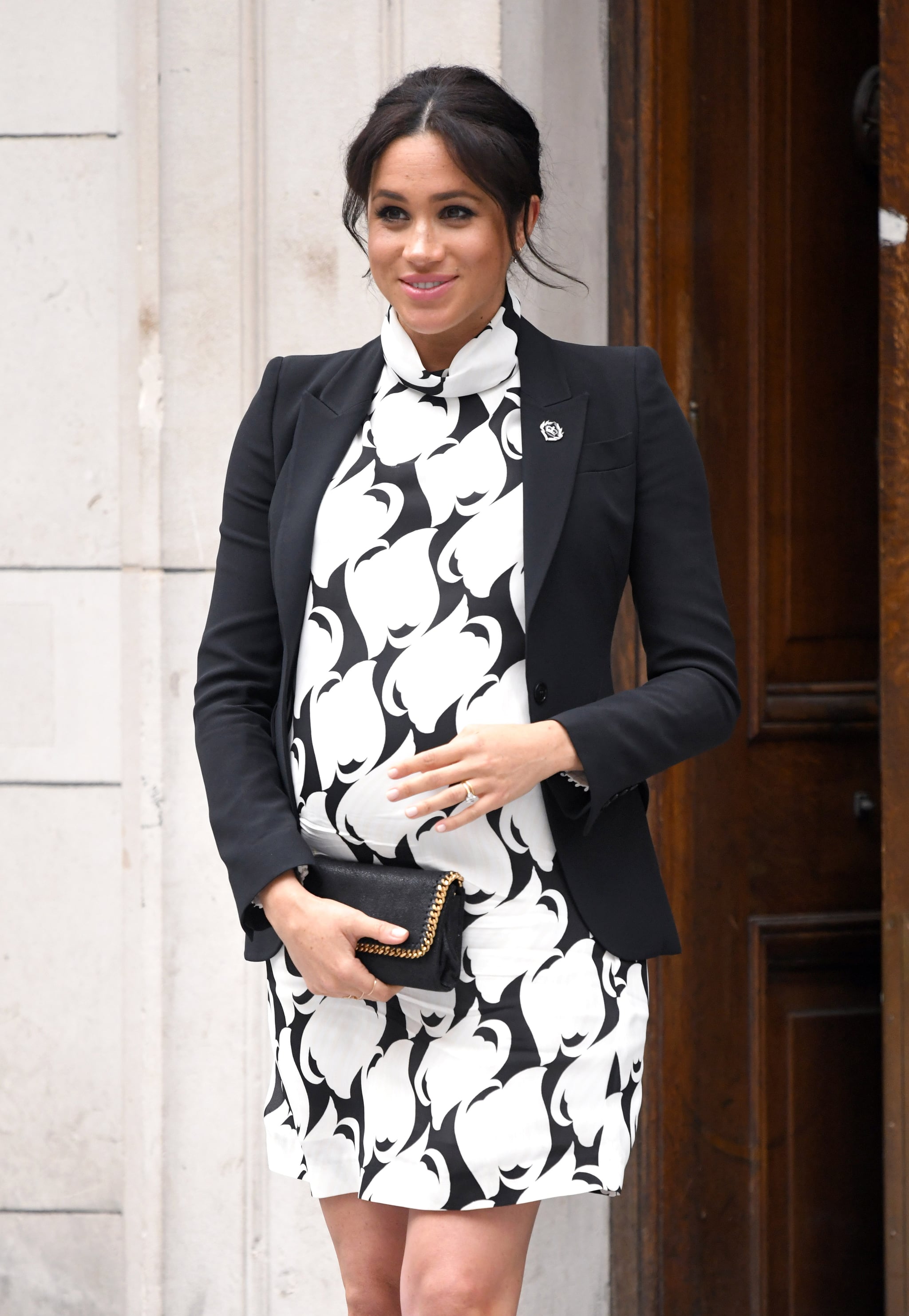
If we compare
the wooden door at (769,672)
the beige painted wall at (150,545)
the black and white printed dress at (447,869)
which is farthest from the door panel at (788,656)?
the black and white printed dress at (447,869)

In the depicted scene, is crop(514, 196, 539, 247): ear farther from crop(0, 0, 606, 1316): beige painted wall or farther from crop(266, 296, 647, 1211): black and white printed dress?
crop(0, 0, 606, 1316): beige painted wall

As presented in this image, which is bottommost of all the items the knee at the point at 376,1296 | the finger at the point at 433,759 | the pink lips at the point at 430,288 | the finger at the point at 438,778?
the knee at the point at 376,1296

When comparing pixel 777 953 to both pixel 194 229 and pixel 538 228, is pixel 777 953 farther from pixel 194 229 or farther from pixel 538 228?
pixel 194 229

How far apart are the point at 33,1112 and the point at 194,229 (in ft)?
5.76

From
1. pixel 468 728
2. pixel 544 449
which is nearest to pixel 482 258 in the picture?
pixel 544 449

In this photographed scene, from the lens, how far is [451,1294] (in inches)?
62.4

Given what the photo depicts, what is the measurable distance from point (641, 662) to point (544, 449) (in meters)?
1.09

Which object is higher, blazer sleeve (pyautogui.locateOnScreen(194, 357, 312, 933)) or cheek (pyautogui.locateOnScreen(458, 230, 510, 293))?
cheek (pyautogui.locateOnScreen(458, 230, 510, 293))

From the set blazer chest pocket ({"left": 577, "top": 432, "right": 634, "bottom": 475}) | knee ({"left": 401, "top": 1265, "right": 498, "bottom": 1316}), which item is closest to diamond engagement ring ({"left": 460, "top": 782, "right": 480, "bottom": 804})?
blazer chest pocket ({"left": 577, "top": 432, "right": 634, "bottom": 475})

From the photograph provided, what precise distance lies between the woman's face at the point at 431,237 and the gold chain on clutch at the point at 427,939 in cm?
67

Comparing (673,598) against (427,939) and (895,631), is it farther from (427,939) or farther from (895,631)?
(895,631)

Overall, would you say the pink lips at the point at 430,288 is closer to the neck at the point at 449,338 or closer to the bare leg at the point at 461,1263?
the neck at the point at 449,338

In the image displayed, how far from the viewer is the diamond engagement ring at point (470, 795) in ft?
5.00

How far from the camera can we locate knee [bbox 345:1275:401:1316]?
1745mm
